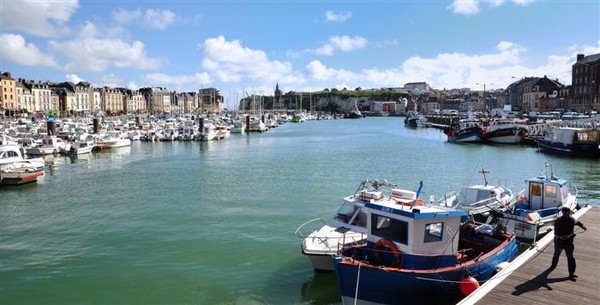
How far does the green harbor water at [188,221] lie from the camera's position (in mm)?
16750

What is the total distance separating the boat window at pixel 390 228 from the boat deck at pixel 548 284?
2.87m

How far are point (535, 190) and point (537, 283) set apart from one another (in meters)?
10.4

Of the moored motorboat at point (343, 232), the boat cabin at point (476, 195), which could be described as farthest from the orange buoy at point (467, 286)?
the boat cabin at point (476, 195)

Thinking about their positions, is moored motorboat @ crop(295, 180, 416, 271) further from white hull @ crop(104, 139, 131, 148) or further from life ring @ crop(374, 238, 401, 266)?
white hull @ crop(104, 139, 131, 148)

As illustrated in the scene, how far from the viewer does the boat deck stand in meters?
11.4

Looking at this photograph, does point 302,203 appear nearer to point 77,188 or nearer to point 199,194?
point 199,194

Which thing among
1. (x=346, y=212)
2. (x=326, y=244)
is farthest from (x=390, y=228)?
(x=346, y=212)

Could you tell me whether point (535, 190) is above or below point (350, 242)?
above

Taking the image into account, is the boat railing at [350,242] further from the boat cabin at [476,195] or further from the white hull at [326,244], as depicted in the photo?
the boat cabin at [476,195]

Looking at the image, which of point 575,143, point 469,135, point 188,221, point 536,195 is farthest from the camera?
point 469,135

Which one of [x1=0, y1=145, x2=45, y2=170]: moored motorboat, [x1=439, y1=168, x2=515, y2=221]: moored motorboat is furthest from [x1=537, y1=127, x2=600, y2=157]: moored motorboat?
[x1=0, y1=145, x2=45, y2=170]: moored motorboat

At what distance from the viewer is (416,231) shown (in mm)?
13672

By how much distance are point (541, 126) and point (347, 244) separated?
233 ft

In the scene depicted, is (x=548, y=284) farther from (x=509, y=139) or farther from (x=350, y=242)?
(x=509, y=139)
